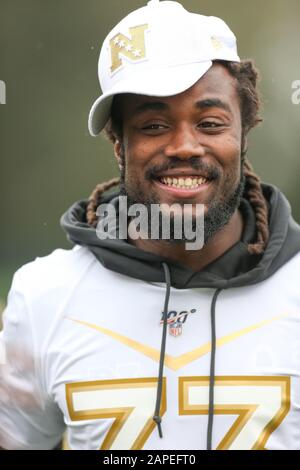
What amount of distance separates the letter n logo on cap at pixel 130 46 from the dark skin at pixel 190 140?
0.09m

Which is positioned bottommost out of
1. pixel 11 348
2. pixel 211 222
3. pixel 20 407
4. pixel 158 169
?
pixel 20 407

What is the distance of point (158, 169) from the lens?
75.2 inches

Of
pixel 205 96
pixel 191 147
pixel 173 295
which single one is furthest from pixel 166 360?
pixel 205 96

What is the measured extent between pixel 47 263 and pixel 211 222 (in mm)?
481

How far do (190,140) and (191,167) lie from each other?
0.06 m

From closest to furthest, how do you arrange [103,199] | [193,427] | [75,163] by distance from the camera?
[193,427]
[103,199]
[75,163]

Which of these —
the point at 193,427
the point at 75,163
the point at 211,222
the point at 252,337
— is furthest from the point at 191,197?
the point at 75,163

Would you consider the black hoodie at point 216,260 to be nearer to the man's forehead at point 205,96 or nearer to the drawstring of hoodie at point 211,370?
the drawstring of hoodie at point 211,370

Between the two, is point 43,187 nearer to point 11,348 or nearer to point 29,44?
point 29,44

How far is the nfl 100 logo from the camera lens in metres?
1.92

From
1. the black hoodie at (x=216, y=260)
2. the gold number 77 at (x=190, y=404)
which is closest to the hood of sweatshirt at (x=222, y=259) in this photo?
the black hoodie at (x=216, y=260)

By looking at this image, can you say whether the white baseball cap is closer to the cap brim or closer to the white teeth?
the cap brim

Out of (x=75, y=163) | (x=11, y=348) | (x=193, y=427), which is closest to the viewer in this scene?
(x=193, y=427)

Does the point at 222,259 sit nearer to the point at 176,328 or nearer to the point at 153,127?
the point at 176,328
